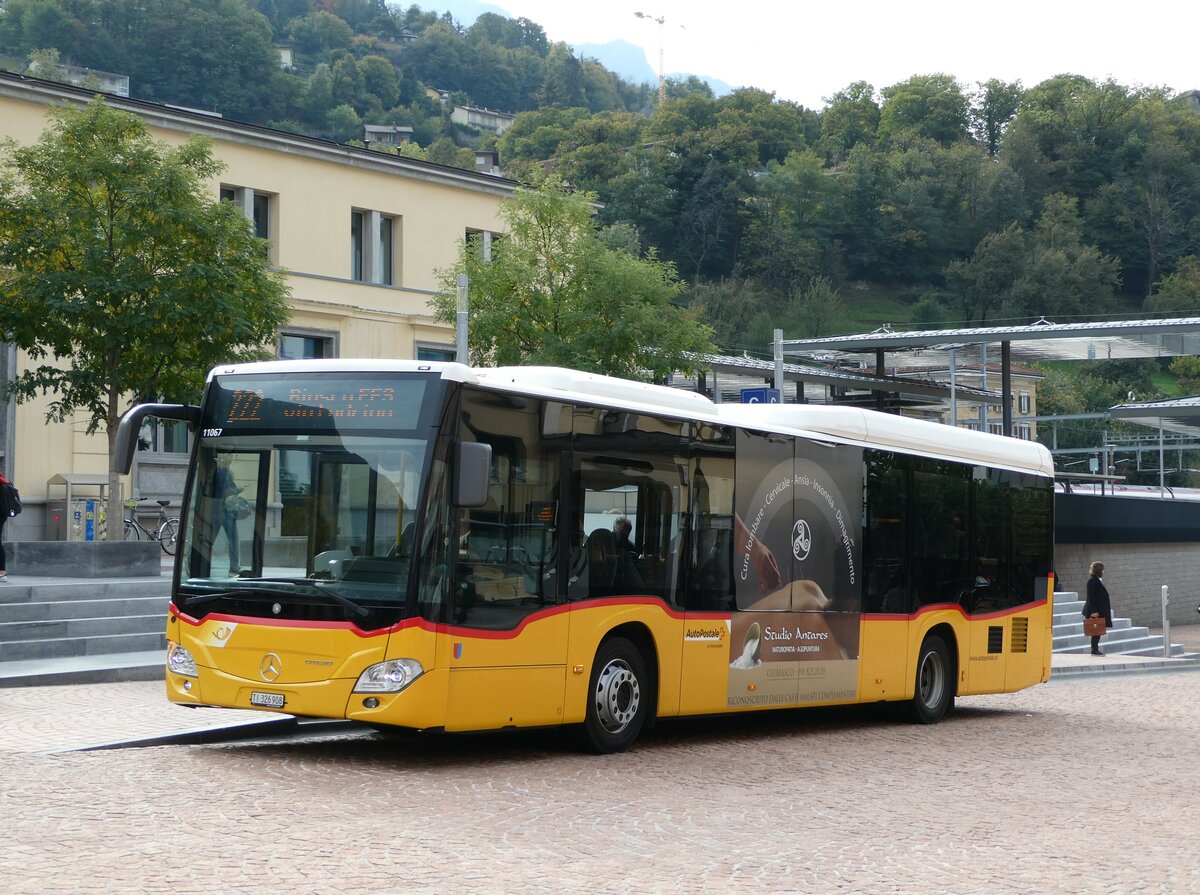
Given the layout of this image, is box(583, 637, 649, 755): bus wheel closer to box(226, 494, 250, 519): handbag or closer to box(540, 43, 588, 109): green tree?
box(226, 494, 250, 519): handbag

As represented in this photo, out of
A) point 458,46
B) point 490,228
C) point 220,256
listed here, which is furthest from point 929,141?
point 220,256

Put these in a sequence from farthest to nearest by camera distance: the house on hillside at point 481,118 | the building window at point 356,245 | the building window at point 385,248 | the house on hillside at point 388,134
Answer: the house on hillside at point 481,118
the house on hillside at point 388,134
the building window at point 385,248
the building window at point 356,245

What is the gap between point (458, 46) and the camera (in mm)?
179125

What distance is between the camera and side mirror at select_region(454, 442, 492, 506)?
10594 mm

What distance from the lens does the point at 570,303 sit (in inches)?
1121

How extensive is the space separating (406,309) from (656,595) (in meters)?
26.4

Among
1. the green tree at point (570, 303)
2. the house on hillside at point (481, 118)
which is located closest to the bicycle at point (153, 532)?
the green tree at point (570, 303)

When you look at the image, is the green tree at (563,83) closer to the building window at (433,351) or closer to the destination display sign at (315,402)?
the building window at (433,351)

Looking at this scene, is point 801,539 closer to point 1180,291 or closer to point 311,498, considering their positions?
point 311,498

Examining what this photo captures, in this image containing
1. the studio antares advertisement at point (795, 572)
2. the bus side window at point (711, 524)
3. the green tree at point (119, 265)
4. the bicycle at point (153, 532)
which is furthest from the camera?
the bicycle at point (153, 532)

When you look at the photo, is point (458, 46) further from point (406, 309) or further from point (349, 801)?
point (349, 801)

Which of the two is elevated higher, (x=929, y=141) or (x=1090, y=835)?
(x=929, y=141)

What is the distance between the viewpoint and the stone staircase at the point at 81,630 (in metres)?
16.2

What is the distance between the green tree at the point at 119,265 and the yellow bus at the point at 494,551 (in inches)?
403
